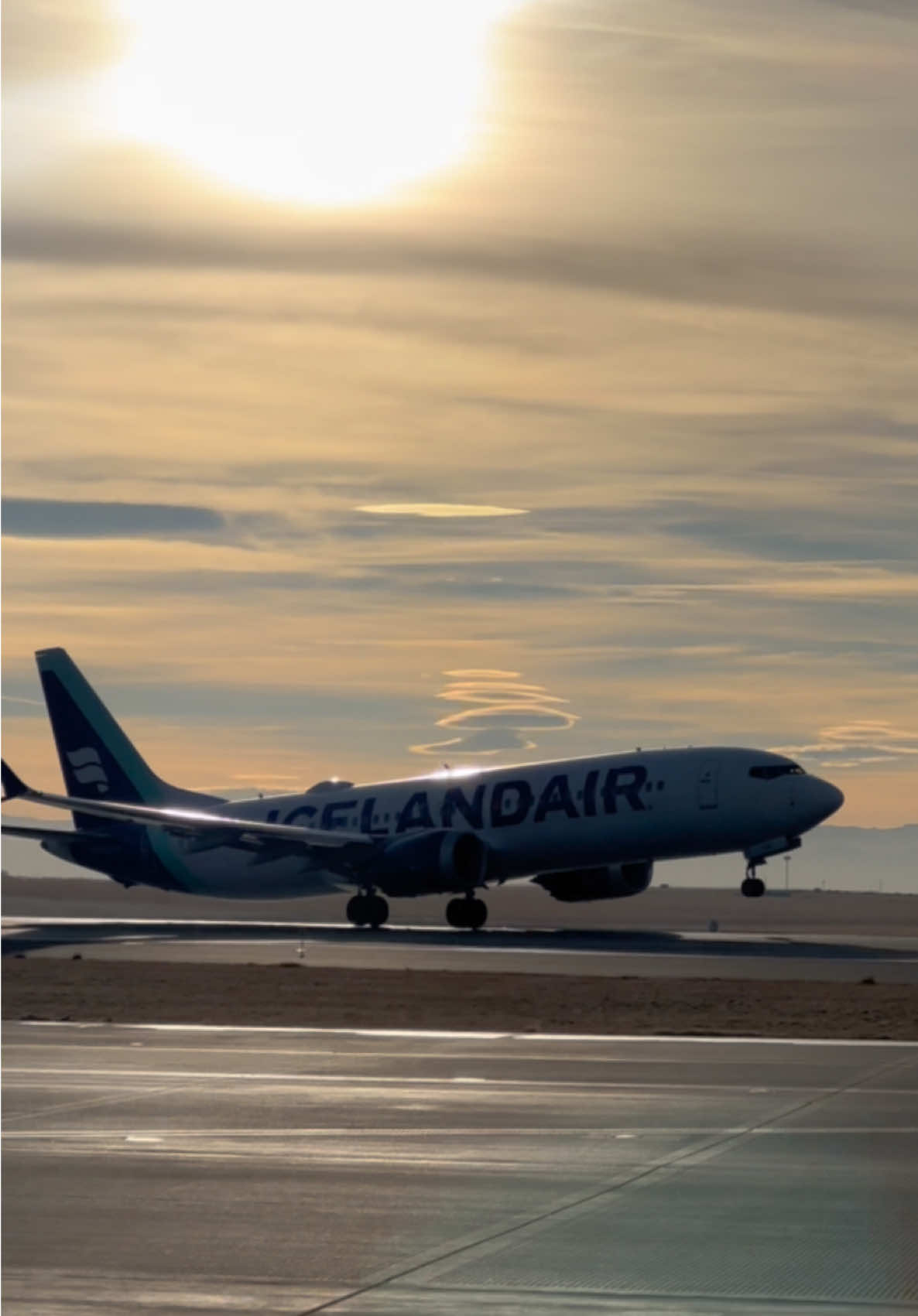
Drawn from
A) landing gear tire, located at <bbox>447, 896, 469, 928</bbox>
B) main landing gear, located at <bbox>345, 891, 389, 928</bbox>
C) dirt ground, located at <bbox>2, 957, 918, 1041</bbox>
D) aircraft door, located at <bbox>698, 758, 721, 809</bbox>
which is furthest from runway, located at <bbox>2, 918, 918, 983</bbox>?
aircraft door, located at <bbox>698, 758, 721, 809</bbox>

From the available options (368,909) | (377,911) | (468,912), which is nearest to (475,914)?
(468,912)

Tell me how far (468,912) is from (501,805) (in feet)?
10.9

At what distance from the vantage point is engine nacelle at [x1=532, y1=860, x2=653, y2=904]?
205 ft

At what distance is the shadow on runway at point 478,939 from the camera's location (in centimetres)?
4859

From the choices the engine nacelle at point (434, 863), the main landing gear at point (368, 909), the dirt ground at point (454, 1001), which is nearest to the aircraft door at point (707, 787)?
the engine nacelle at point (434, 863)

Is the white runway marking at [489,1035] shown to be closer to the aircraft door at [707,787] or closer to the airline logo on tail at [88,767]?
the aircraft door at [707,787]

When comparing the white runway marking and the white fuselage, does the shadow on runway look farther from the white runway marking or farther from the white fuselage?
the white runway marking

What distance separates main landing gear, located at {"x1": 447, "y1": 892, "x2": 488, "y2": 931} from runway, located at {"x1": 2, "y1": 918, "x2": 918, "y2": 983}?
1.50ft

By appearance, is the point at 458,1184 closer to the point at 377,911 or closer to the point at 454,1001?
the point at 454,1001

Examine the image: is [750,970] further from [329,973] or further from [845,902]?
[845,902]

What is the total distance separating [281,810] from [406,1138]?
5005cm

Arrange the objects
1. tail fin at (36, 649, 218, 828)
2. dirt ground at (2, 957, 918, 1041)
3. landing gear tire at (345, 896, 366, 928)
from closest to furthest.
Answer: dirt ground at (2, 957, 918, 1041)
landing gear tire at (345, 896, 366, 928)
tail fin at (36, 649, 218, 828)

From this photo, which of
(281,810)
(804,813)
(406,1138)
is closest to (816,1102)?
(406,1138)

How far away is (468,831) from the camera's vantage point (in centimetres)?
5994
